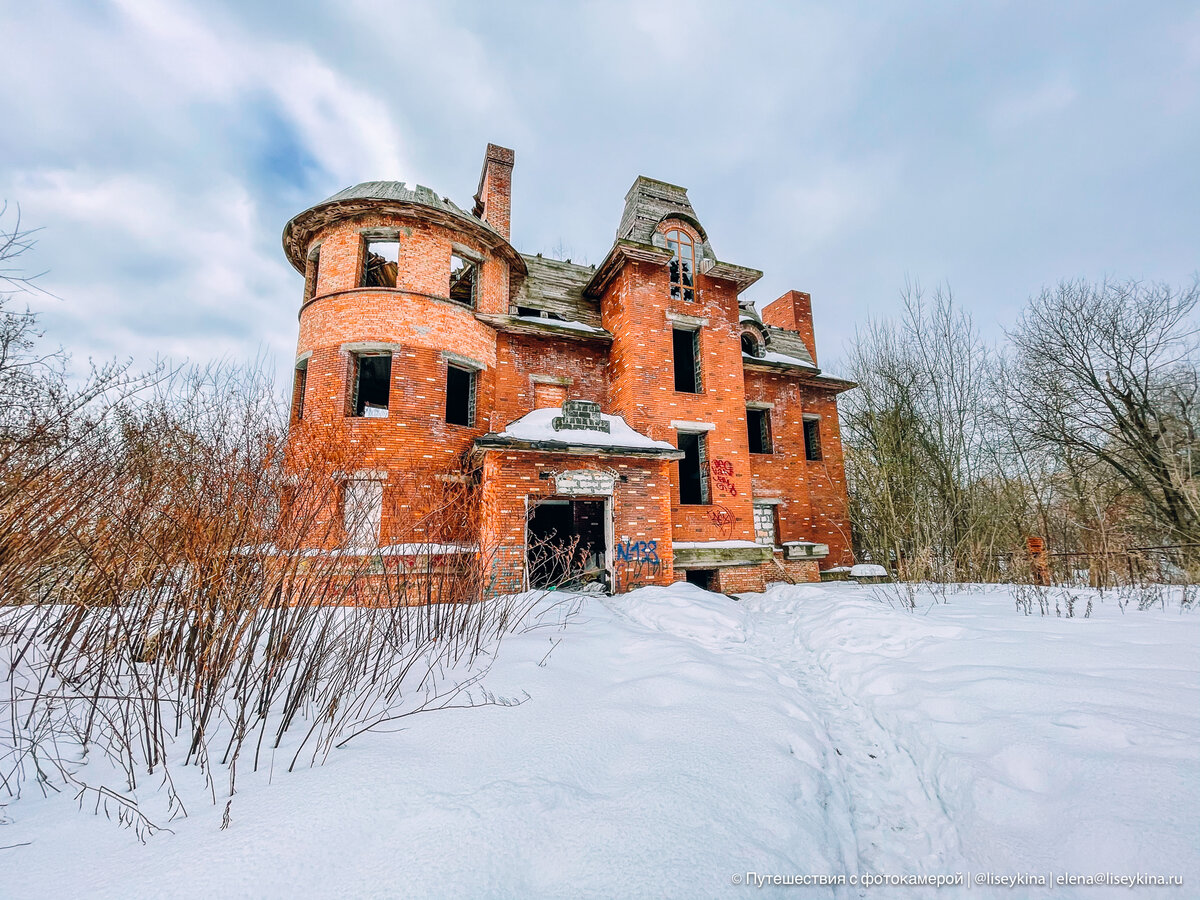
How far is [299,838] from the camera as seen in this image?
1983mm

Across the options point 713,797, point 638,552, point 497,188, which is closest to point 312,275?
point 497,188

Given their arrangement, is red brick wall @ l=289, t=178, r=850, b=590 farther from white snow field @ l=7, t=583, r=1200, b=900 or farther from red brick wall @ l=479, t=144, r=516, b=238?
white snow field @ l=7, t=583, r=1200, b=900

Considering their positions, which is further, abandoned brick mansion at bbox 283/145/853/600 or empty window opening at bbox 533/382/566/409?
empty window opening at bbox 533/382/566/409

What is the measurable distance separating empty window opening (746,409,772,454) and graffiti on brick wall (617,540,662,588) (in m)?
7.49

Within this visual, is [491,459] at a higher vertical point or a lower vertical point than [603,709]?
higher

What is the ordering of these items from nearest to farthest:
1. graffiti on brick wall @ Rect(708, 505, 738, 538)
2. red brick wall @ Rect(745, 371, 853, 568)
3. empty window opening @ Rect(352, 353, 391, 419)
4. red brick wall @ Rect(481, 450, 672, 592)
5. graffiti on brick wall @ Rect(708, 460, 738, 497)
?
1. red brick wall @ Rect(481, 450, 672, 592)
2. empty window opening @ Rect(352, 353, 391, 419)
3. graffiti on brick wall @ Rect(708, 505, 738, 538)
4. graffiti on brick wall @ Rect(708, 460, 738, 497)
5. red brick wall @ Rect(745, 371, 853, 568)

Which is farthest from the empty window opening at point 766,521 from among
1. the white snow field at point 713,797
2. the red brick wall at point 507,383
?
the white snow field at point 713,797

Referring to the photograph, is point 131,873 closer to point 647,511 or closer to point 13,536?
point 13,536

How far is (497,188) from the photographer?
651 inches

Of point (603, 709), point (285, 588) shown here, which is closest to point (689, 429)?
point (603, 709)

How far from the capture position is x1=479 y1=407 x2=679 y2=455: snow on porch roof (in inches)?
423

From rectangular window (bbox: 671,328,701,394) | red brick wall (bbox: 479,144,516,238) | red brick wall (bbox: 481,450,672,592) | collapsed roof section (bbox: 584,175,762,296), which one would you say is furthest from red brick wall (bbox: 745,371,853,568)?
red brick wall (bbox: 479,144,516,238)

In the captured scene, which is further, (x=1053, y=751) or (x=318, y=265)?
(x=318, y=265)

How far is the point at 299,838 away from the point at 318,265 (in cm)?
1617
